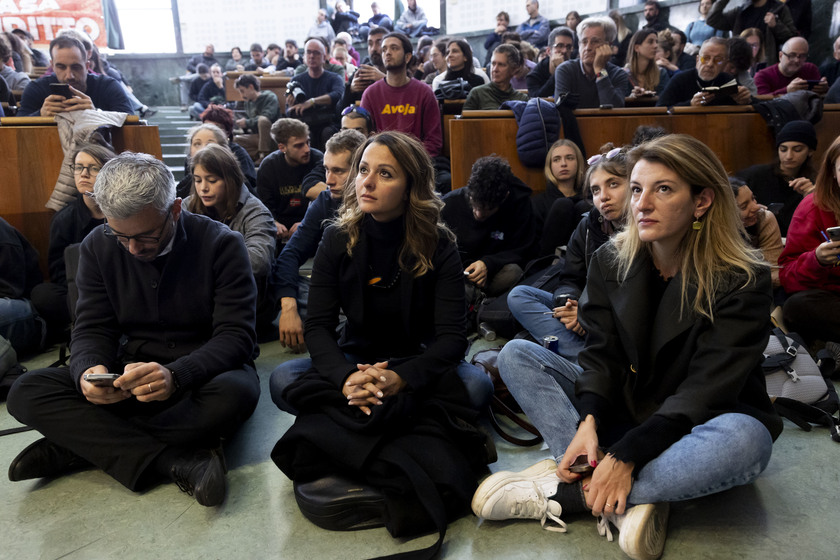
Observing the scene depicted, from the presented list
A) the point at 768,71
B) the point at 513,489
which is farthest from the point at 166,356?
the point at 768,71

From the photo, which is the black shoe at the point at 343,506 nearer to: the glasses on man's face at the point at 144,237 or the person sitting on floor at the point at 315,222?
the glasses on man's face at the point at 144,237

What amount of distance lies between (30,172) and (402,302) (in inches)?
104

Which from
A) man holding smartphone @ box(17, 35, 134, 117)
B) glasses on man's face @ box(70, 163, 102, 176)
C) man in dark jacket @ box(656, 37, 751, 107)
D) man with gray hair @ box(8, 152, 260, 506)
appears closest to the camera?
man with gray hair @ box(8, 152, 260, 506)

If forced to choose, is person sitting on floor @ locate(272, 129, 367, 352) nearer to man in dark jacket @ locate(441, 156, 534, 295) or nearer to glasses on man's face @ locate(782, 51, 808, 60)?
man in dark jacket @ locate(441, 156, 534, 295)

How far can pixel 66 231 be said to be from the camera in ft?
9.81

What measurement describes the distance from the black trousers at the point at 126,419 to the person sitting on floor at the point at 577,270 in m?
1.23

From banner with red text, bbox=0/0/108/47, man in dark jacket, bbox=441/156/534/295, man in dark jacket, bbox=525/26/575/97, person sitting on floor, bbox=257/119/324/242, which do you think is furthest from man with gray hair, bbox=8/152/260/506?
banner with red text, bbox=0/0/108/47

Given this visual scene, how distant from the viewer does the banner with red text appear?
11328mm

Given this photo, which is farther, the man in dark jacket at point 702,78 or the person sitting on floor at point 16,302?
the man in dark jacket at point 702,78

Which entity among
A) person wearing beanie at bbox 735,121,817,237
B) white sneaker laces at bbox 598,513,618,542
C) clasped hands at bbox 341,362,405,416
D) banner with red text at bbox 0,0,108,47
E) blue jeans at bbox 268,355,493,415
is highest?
banner with red text at bbox 0,0,108,47

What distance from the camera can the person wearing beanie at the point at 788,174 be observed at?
3.41 metres

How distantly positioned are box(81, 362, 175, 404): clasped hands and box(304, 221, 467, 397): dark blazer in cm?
43

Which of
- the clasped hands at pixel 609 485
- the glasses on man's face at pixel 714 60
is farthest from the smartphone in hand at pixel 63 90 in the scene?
the glasses on man's face at pixel 714 60

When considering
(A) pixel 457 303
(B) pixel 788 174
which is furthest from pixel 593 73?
(A) pixel 457 303
